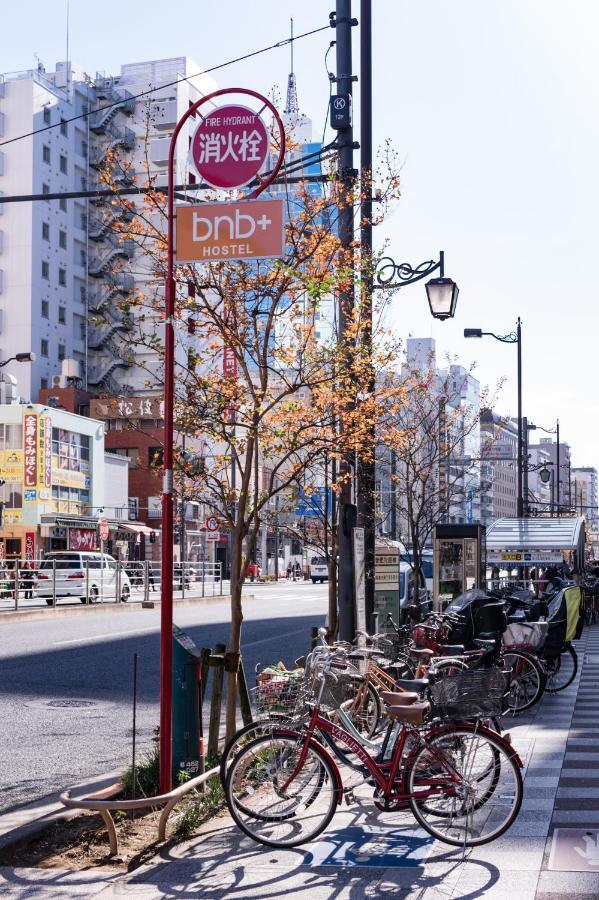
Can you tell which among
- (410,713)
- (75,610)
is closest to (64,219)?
(75,610)

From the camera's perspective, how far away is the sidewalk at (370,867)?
18.0 ft

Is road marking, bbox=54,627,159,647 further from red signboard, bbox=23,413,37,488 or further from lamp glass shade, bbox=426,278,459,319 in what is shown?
red signboard, bbox=23,413,37,488

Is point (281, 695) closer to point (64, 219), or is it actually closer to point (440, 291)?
point (440, 291)

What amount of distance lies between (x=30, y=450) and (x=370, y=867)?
164ft

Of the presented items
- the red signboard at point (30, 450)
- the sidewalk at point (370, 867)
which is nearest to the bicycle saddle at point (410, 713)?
the sidewalk at point (370, 867)

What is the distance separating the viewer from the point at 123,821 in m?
7.02

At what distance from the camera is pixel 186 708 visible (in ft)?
23.9

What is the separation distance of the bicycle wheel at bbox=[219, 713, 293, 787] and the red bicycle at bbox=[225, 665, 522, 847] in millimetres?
35

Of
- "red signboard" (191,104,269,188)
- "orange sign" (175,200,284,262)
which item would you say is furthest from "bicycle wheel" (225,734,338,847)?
"red signboard" (191,104,269,188)

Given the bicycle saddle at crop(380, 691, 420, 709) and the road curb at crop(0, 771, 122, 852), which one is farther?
the road curb at crop(0, 771, 122, 852)

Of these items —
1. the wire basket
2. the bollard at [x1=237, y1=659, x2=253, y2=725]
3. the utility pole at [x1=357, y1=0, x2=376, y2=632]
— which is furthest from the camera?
the utility pole at [x1=357, y1=0, x2=376, y2=632]

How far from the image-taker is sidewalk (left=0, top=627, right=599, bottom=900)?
5.49 meters

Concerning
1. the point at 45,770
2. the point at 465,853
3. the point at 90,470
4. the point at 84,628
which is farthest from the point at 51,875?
the point at 90,470

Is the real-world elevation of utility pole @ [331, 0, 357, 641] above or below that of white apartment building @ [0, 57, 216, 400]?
below
